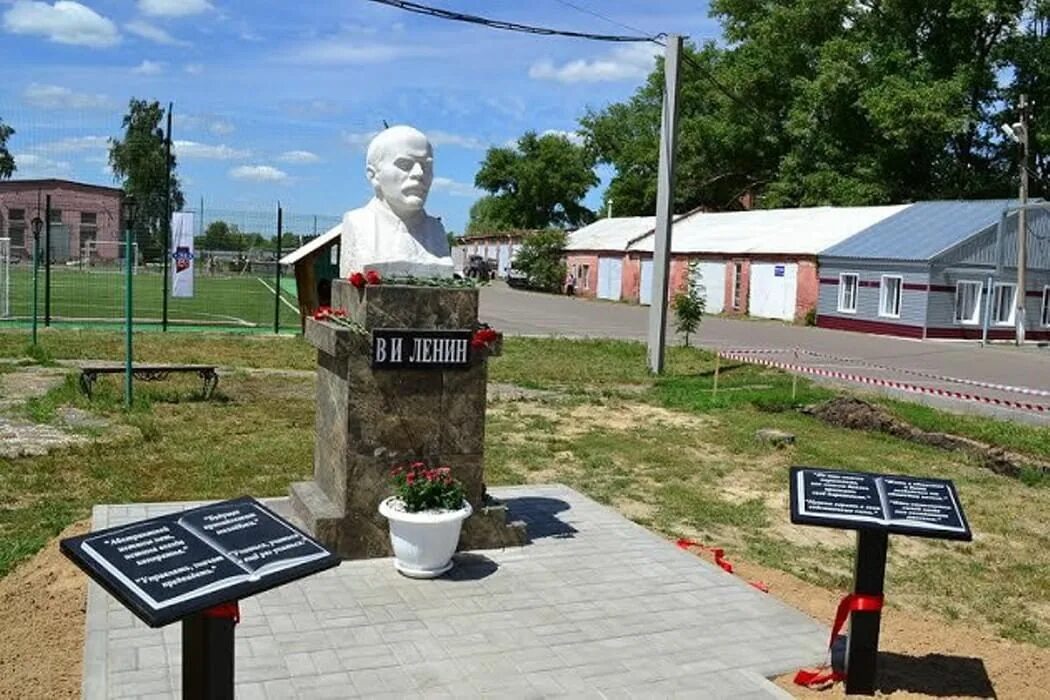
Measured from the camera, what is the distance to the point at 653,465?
1065cm

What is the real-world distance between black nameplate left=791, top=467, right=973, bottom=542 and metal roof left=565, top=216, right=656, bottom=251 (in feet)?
139

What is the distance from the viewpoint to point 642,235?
155 ft

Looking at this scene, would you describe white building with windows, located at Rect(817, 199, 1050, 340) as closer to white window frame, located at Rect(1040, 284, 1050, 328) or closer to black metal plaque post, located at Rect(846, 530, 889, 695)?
white window frame, located at Rect(1040, 284, 1050, 328)

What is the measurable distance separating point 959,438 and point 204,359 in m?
12.1

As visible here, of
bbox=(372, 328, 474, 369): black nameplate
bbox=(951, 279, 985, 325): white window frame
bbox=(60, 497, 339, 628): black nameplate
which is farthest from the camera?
bbox=(951, 279, 985, 325): white window frame

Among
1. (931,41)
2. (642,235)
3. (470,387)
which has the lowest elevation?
(470,387)

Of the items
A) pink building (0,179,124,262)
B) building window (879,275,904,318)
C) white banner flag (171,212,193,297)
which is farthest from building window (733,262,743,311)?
pink building (0,179,124,262)

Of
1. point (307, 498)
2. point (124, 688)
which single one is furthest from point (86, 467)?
point (124, 688)

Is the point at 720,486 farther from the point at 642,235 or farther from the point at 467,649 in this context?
the point at 642,235

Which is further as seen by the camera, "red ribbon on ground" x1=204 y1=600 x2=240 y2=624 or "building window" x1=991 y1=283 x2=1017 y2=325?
"building window" x1=991 y1=283 x2=1017 y2=325

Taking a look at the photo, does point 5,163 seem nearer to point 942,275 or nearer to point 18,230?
point 18,230

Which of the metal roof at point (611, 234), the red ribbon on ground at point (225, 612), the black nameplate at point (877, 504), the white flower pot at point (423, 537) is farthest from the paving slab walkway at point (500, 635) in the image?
the metal roof at point (611, 234)

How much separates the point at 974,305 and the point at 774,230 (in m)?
9.66

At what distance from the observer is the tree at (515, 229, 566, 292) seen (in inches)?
2115
